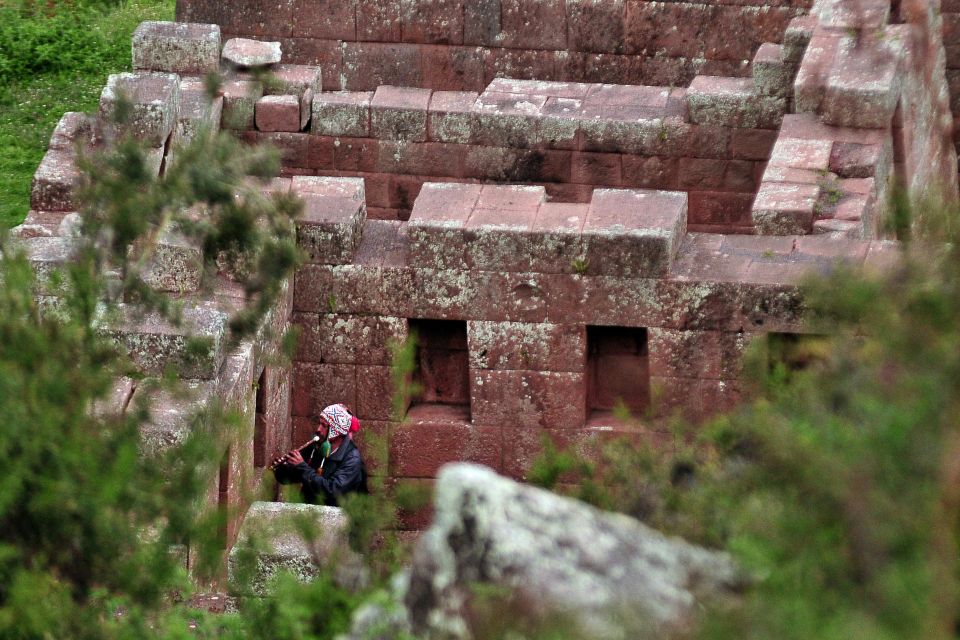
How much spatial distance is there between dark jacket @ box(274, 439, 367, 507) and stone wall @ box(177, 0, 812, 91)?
18.3 feet

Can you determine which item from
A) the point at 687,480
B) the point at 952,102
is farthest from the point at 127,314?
the point at 952,102

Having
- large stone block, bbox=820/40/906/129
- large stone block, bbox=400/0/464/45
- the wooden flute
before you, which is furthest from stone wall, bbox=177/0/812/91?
the wooden flute

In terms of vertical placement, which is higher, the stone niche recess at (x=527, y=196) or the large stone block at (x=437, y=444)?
the stone niche recess at (x=527, y=196)

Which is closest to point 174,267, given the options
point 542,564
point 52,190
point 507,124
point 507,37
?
point 52,190

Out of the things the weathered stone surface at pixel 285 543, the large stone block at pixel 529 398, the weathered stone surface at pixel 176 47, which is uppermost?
the weathered stone surface at pixel 176 47

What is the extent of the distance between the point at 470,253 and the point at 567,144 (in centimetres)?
309

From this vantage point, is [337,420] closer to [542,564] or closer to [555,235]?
[555,235]

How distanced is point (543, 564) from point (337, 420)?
20.8 ft

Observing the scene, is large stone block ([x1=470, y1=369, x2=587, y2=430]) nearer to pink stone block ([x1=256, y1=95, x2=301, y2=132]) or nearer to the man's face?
the man's face

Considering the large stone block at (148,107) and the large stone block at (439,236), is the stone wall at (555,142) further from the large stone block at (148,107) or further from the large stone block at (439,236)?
the large stone block at (439,236)

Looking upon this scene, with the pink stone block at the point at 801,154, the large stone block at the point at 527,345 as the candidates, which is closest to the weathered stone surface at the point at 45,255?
the large stone block at the point at 527,345

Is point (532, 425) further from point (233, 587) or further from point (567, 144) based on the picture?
point (233, 587)

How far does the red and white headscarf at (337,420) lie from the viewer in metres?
10.6

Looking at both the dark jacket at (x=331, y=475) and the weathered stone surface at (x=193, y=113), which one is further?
the weathered stone surface at (x=193, y=113)
